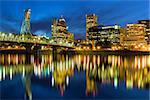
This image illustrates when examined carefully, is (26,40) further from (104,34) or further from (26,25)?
(104,34)

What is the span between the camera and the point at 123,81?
1238 cm

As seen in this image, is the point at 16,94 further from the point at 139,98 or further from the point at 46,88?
the point at 139,98

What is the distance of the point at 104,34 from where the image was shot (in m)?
56.1

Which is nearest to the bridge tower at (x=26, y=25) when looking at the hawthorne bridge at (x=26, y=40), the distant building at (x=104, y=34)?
the hawthorne bridge at (x=26, y=40)

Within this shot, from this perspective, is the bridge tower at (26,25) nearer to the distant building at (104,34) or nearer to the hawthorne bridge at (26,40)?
the hawthorne bridge at (26,40)

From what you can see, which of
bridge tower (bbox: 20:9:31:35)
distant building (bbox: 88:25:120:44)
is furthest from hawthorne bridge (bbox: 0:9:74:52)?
distant building (bbox: 88:25:120:44)

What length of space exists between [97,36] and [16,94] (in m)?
46.0

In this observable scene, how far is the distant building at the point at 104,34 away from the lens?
177 ft

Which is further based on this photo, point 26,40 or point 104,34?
point 104,34

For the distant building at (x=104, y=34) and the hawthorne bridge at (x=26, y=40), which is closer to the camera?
the hawthorne bridge at (x=26, y=40)

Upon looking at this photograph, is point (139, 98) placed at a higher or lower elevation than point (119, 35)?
lower

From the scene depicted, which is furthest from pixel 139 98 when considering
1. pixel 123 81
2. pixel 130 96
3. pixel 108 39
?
pixel 108 39

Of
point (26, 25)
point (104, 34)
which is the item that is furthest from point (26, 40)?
point (104, 34)

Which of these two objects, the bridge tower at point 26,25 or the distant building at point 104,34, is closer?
the bridge tower at point 26,25
